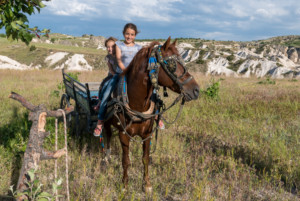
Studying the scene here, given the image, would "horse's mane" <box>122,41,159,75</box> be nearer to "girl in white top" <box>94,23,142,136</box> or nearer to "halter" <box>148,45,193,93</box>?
"halter" <box>148,45,193,93</box>

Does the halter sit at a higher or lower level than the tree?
lower

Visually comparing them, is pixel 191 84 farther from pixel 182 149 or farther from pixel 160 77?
pixel 182 149

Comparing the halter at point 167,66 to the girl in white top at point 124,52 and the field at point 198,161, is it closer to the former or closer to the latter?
the girl in white top at point 124,52

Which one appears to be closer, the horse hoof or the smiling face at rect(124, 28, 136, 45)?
the horse hoof

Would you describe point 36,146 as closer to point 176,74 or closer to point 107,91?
point 107,91

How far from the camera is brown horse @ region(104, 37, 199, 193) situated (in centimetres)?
310

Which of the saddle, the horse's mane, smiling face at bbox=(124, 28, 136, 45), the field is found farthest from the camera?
smiling face at bbox=(124, 28, 136, 45)

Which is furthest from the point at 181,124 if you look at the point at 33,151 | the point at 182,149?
the point at 33,151

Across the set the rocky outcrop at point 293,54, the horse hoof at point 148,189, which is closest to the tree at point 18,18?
the horse hoof at point 148,189

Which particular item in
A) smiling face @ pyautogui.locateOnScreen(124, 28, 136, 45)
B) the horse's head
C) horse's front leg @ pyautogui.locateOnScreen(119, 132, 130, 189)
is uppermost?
smiling face @ pyautogui.locateOnScreen(124, 28, 136, 45)

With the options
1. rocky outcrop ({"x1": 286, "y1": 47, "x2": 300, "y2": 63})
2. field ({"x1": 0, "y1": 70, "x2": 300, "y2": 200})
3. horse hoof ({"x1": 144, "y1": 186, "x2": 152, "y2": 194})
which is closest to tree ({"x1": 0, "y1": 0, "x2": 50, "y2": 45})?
field ({"x1": 0, "y1": 70, "x2": 300, "y2": 200})

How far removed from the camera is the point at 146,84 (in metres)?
3.38

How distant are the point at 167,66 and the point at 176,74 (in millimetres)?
171

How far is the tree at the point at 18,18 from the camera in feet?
9.80
